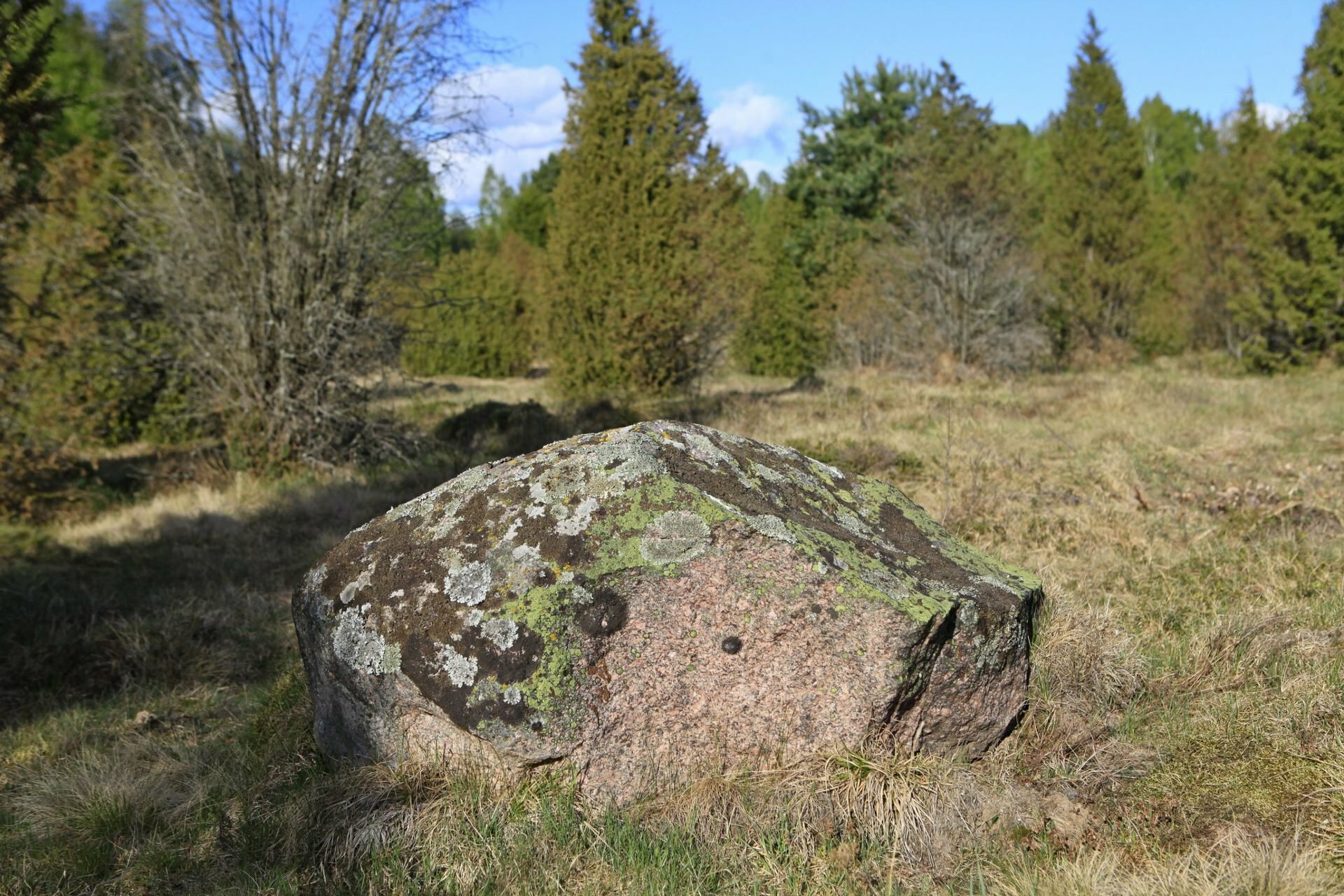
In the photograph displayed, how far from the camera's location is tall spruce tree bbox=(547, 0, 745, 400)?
543 inches

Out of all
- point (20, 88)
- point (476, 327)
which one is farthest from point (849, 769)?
point (476, 327)

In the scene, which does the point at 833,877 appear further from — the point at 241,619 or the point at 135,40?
the point at 135,40

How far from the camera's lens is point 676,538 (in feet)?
9.75

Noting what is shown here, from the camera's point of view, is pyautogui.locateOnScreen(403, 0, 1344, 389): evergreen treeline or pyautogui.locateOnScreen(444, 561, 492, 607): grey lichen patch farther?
pyautogui.locateOnScreen(403, 0, 1344, 389): evergreen treeline

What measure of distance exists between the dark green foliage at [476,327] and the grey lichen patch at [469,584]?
20043 millimetres

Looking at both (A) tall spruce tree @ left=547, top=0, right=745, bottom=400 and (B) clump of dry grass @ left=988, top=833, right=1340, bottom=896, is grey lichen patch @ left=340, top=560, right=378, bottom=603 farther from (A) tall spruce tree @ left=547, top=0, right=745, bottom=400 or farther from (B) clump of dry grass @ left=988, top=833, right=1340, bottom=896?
(A) tall spruce tree @ left=547, top=0, right=745, bottom=400

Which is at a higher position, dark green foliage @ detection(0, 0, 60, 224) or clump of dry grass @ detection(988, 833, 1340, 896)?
dark green foliage @ detection(0, 0, 60, 224)

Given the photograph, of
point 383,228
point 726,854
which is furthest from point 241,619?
point 383,228

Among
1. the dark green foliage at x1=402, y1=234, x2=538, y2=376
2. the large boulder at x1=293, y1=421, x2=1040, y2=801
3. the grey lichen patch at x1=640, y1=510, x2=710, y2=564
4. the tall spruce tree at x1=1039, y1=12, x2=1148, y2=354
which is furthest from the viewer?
the dark green foliage at x1=402, y1=234, x2=538, y2=376

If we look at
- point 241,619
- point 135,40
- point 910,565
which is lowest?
point 241,619

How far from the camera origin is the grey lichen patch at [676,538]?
2930 millimetres

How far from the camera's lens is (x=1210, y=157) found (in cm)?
2638

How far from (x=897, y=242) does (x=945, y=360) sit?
6140mm

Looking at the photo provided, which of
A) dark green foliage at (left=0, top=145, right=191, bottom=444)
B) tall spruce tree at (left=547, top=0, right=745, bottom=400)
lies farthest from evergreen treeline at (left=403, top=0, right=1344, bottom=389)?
dark green foliage at (left=0, top=145, right=191, bottom=444)
